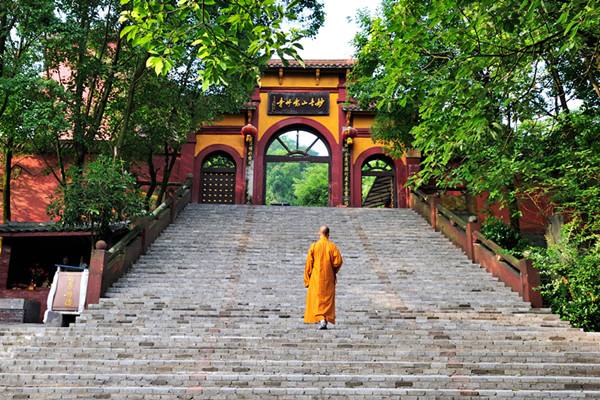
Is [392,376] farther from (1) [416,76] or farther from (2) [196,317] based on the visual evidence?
(1) [416,76]

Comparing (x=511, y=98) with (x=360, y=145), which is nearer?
(x=511, y=98)

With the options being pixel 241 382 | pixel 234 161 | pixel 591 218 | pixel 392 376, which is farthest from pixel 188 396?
pixel 234 161

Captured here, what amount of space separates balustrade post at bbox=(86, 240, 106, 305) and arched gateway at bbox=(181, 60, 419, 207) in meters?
8.88

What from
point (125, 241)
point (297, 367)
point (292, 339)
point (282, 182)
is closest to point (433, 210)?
point (125, 241)

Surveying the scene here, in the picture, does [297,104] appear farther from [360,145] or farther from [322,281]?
[322,281]

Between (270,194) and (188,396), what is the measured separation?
34.8 metres

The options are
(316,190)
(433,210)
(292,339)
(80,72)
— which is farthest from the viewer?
(316,190)

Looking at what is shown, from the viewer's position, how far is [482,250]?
10672 millimetres

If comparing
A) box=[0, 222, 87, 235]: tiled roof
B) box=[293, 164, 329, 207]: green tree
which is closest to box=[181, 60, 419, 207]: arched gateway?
box=[0, 222, 87, 235]: tiled roof

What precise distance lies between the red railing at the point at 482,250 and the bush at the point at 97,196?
6958mm

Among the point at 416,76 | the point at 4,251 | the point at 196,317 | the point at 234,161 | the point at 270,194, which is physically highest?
the point at 270,194

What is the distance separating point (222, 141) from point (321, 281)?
1236 cm

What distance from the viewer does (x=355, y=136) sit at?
17.9 metres

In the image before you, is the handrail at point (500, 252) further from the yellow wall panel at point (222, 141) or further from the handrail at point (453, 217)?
the yellow wall panel at point (222, 141)
